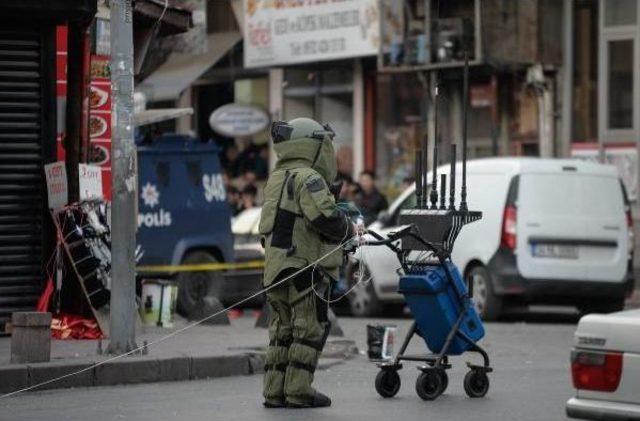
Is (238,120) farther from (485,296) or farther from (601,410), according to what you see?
(601,410)

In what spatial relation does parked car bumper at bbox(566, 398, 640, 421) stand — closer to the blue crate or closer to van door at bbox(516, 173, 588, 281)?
the blue crate

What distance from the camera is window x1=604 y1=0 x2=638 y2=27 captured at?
90.9ft

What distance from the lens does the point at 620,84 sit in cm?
2812

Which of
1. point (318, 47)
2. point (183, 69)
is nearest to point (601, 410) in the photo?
point (318, 47)

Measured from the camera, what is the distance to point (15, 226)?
1599cm

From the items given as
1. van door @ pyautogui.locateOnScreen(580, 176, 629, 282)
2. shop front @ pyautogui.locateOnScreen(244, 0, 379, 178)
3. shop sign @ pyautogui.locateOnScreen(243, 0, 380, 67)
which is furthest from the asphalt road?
shop front @ pyautogui.locateOnScreen(244, 0, 379, 178)

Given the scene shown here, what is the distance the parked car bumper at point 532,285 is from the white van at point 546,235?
0.04ft

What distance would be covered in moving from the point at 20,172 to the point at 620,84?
14.2 metres

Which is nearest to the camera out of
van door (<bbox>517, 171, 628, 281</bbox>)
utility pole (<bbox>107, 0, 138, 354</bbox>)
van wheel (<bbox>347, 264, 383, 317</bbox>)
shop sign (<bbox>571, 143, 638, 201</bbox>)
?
utility pole (<bbox>107, 0, 138, 354</bbox>)

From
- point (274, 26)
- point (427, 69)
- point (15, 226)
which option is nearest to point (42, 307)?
point (15, 226)

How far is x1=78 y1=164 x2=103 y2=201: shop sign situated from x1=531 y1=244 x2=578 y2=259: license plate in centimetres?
573

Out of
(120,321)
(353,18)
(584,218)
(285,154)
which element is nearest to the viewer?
(285,154)

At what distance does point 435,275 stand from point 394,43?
62.9ft

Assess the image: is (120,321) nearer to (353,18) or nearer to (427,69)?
(427,69)
